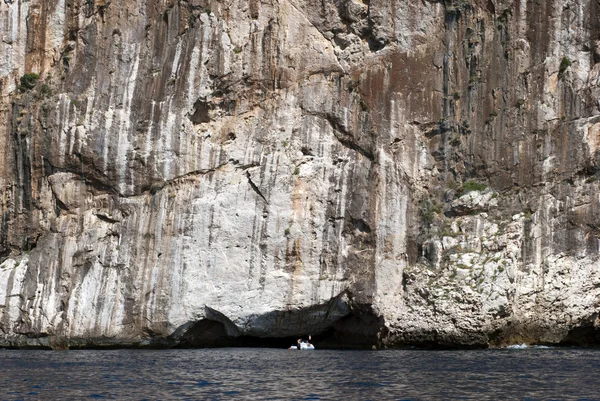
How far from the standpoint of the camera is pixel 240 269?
41.7m

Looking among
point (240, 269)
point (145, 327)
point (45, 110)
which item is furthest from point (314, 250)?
point (45, 110)

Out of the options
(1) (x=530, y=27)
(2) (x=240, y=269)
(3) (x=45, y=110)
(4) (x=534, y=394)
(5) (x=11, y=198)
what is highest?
(1) (x=530, y=27)

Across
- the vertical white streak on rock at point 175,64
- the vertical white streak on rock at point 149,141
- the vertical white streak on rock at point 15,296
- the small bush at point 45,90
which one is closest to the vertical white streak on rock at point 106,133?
the vertical white streak on rock at point 149,141

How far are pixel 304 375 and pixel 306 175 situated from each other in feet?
48.6

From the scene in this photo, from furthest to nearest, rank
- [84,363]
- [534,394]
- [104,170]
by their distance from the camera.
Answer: [104,170] < [84,363] < [534,394]

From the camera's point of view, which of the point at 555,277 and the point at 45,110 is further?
the point at 45,110

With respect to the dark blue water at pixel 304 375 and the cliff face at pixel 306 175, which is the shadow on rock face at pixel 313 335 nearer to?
the cliff face at pixel 306 175

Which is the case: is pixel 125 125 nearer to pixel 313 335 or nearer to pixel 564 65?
pixel 313 335

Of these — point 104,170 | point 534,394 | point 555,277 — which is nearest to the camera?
point 534,394

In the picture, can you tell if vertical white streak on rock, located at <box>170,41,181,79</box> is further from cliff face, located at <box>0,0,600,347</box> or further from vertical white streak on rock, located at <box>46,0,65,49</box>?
vertical white streak on rock, located at <box>46,0,65,49</box>

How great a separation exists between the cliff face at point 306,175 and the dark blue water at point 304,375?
10.1 feet

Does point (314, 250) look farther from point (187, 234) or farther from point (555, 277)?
point (555, 277)

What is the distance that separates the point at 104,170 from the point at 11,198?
489 cm

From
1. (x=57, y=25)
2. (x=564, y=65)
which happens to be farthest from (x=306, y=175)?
(x=57, y=25)
